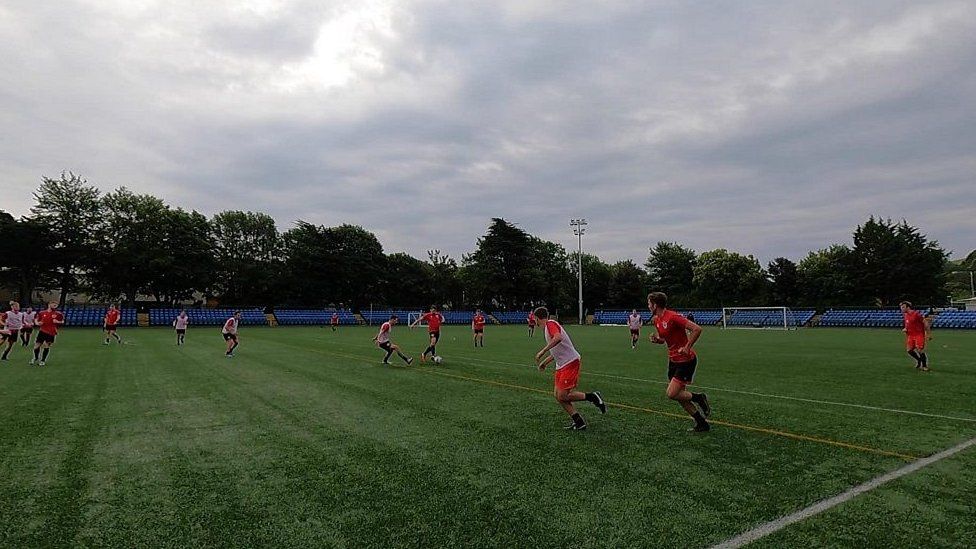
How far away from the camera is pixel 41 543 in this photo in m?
4.16

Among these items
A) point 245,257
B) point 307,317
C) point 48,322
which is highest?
point 245,257

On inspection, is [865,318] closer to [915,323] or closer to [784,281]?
[784,281]

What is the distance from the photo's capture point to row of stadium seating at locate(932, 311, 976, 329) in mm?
39531

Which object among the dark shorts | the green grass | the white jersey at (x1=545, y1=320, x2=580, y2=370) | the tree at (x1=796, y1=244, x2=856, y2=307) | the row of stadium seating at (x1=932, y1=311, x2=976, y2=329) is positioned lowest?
the green grass

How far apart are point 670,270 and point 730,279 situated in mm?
12859

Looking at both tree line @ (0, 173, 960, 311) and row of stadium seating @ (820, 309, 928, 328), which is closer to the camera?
row of stadium seating @ (820, 309, 928, 328)

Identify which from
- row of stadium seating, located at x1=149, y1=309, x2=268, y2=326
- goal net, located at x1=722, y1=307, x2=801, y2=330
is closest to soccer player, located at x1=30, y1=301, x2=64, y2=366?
row of stadium seating, located at x1=149, y1=309, x2=268, y2=326

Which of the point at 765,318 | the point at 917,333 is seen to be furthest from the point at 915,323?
the point at 765,318

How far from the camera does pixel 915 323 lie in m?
14.7

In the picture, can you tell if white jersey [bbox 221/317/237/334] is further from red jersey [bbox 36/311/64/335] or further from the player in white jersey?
the player in white jersey

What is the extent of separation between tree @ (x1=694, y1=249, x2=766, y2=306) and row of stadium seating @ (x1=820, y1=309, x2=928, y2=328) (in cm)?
1764

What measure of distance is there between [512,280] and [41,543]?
7228cm

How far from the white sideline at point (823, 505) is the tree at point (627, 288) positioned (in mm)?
73453

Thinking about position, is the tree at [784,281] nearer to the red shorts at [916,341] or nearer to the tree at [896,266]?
the tree at [896,266]
